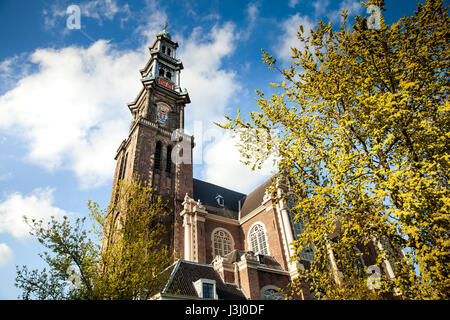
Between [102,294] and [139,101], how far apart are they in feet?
91.3

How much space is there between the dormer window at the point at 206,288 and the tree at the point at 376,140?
9.41 metres

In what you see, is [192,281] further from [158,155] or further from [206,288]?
[158,155]

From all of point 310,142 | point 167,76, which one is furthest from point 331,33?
point 167,76

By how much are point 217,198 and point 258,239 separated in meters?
6.87

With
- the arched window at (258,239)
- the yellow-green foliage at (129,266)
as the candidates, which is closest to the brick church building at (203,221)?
the arched window at (258,239)

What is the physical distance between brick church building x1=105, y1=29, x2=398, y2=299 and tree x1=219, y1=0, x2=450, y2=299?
30.7 feet

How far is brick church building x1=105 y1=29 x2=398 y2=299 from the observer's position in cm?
1656

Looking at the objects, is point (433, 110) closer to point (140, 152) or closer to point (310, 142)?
point (310, 142)

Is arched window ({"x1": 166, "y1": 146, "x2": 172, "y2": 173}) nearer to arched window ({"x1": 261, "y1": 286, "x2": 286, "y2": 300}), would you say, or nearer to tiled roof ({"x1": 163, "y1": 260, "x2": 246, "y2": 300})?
tiled roof ({"x1": 163, "y1": 260, "x2": 246, "y2": 300})

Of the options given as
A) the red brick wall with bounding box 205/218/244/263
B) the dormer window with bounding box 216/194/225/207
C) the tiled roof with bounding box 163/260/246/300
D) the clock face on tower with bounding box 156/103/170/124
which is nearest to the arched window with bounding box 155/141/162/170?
the clock face on tower with bounding box 156/103/170/124

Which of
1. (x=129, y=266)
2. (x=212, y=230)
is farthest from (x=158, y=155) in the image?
(x=129, y=266)

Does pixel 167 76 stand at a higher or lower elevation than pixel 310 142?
higher

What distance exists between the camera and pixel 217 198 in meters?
28.4
